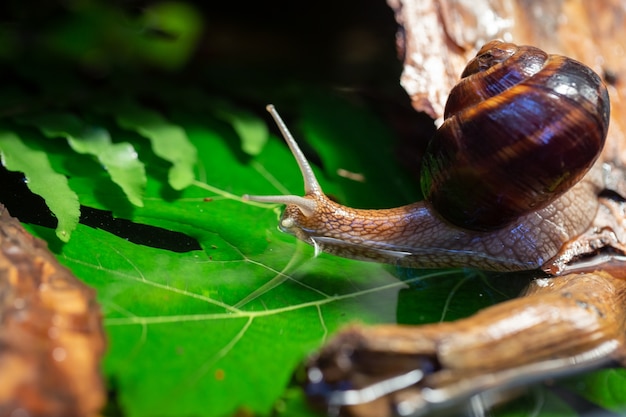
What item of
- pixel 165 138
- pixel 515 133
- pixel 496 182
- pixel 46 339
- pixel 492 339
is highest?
pixel 515 133

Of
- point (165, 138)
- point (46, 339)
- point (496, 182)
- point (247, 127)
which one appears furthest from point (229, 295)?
point (247, 127)

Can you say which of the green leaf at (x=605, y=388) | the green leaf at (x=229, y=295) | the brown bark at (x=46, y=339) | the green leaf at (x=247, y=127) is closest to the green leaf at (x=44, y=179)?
the green leaf at (x=229, y=295)

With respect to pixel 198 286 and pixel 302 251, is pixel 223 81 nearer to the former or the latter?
pixel 302 251

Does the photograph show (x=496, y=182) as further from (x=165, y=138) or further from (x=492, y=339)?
(x=165, y=138)

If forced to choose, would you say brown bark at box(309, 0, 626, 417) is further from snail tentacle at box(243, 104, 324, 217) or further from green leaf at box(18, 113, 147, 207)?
green leaf at box(18, 113, 147, 207)

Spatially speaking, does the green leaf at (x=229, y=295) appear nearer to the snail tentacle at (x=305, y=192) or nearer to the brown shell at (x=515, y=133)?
the snail tentacle at (x=305, y=192)

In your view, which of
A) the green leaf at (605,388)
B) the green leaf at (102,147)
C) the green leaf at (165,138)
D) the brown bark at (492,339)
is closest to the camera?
the brown bark at (492,339)
